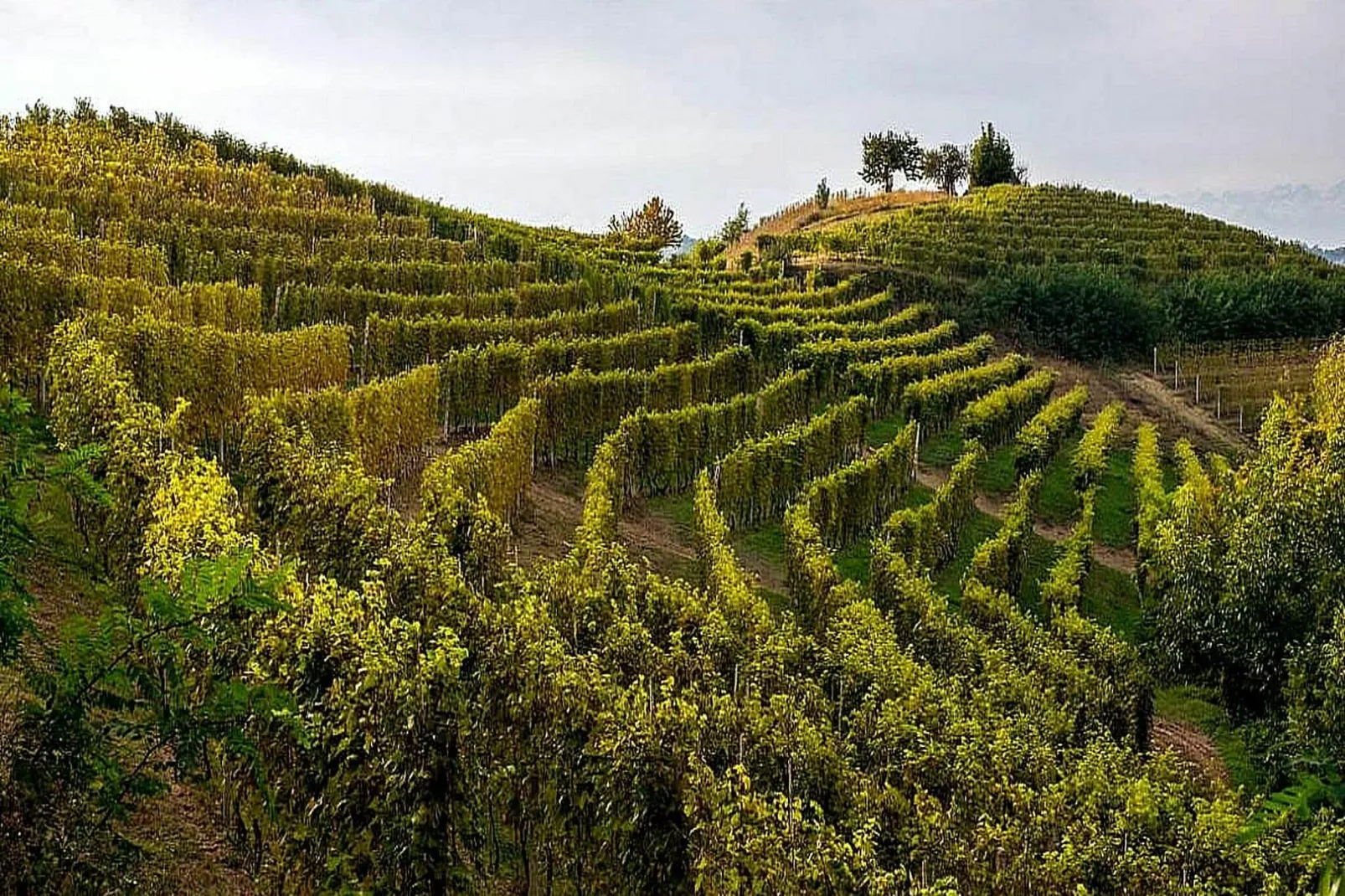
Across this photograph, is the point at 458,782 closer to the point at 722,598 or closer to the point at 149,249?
the point at 722,598

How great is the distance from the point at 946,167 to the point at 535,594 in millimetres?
79902

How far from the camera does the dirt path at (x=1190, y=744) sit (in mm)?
18656

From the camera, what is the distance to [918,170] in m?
86.6

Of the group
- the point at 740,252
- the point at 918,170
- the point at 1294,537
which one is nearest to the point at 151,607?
the point at 1294,537

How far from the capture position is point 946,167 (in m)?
86.7

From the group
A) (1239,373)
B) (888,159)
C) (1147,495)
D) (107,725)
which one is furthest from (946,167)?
(107,725)

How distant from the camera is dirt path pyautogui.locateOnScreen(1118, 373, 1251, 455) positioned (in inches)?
1695

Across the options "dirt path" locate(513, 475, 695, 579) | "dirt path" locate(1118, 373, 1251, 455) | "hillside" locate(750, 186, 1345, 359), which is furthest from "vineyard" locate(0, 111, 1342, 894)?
"hillside" locate(750, 186, 1345, 359)

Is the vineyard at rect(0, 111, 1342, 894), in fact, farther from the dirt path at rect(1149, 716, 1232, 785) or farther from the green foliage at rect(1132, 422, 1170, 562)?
the dirt path at rect(1149, 716, 1232, 785)

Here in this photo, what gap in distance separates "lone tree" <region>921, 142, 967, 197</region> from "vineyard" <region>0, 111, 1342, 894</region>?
52.5 m

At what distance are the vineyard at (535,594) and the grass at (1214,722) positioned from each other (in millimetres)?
1464

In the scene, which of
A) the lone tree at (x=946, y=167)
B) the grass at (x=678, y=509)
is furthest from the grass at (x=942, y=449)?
the lone tree at (x=946, y=167)

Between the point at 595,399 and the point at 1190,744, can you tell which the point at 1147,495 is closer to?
the point at 1190,744

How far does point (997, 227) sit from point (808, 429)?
42487 mm
